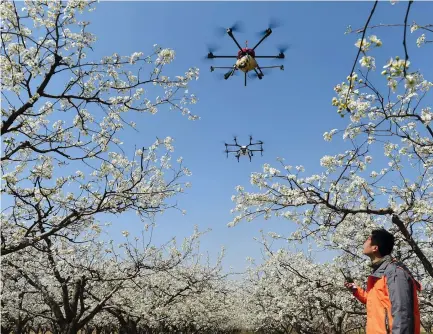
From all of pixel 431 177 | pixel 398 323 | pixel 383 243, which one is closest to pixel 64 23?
pixel 383 243

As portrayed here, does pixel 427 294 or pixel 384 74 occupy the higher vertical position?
pixel 384 74

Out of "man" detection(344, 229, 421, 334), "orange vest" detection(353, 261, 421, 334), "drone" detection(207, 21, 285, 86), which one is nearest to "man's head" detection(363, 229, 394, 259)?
"man" detection(344, 229, 421, 334)

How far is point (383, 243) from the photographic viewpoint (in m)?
3.58

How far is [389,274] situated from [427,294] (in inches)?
270

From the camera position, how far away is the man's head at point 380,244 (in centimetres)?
357

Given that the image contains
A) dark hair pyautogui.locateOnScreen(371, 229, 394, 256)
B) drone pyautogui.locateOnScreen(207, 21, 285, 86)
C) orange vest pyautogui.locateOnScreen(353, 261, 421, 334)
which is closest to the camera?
orange vest pyautogui.locateOnScreen(353, 261, 421, 334)

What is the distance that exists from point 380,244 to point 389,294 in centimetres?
62

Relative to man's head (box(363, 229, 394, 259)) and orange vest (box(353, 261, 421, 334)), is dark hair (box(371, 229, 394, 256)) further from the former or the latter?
orange vest (box(353, 261, 421, 334))

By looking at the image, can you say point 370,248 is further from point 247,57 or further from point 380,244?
point 247,57

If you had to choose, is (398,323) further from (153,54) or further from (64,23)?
(64,23)

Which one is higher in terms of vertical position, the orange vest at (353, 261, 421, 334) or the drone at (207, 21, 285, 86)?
the drone at (207, 21, 285, 86)

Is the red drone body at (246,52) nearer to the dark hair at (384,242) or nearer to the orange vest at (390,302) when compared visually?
the dark hair at (384,242)

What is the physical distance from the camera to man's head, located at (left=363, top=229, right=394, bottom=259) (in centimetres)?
357

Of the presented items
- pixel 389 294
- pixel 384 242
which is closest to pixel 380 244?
pixel 384 242
